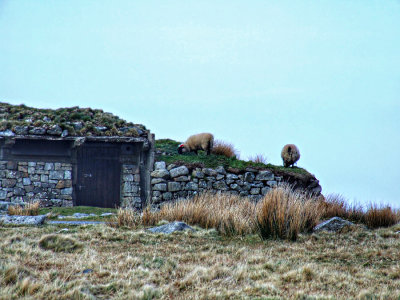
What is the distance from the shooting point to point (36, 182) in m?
16.4

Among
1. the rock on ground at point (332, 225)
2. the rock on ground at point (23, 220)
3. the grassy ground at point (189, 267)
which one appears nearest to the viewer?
the grassy ground at point (189, 267)

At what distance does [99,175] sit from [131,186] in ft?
4.34

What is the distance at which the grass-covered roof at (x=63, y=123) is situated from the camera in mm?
16547

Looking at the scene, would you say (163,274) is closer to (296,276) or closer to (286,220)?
(296,276)

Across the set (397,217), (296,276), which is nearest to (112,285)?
(296,276)

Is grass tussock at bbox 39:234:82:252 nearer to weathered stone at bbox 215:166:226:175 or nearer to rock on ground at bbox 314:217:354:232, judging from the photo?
rock on ground at bbox 314:217:354:232

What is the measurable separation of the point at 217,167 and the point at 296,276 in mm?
11168

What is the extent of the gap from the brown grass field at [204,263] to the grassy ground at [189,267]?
0.01 m

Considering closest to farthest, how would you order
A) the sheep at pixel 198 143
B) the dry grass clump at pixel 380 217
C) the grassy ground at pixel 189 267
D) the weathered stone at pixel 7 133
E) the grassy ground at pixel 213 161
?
the grassy ground at pixel 189 267, the dry grass clump at pixel 380 217, the weathered stone at pixel 7 133, the grassy ground at pixel 213 161, the sheep at pixel 198 143

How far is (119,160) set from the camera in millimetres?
17312

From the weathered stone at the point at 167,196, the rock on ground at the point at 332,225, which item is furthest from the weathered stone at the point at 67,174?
the rock on ground at the point at 332,225

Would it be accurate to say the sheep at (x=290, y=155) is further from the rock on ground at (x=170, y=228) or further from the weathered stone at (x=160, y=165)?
the rock on ground at (x=170, y=228)

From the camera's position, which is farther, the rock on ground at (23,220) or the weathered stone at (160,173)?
the weathered stone at (160,173)

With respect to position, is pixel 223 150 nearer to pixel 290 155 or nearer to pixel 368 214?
pixel 290 155
